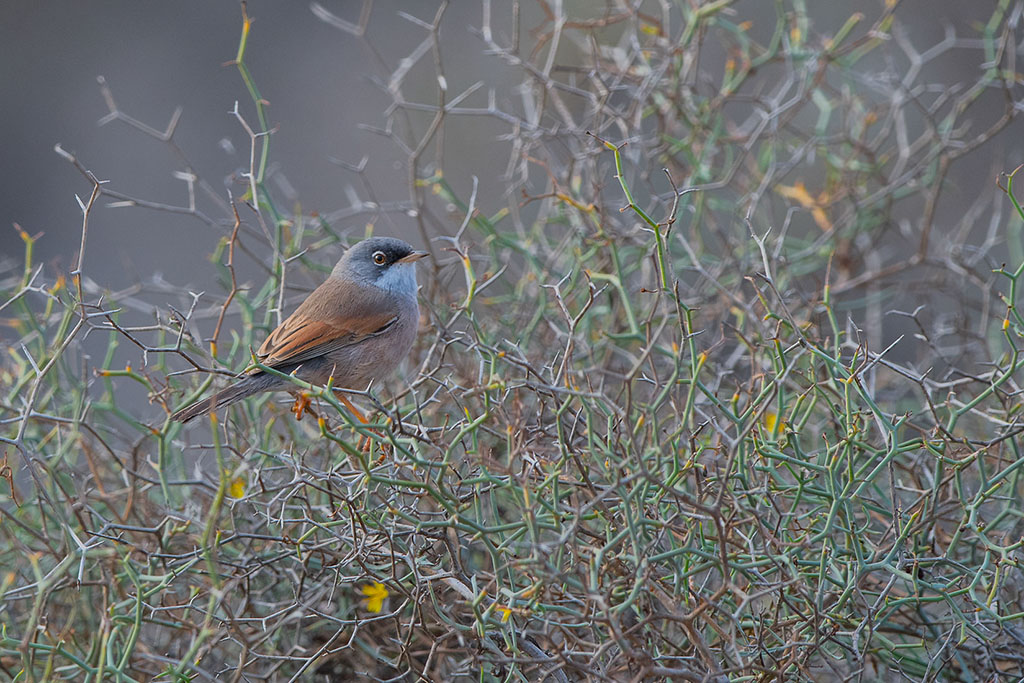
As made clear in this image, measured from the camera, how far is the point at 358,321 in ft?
12.7

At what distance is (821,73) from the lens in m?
3.93

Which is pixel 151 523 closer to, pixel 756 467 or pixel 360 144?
pixel 756 467

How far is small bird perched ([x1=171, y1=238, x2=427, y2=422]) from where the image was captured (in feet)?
12.1

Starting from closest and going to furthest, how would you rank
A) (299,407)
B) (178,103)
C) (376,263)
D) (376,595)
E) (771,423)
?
(376,595)
(771,423)
(299,407)
(376,263)
(178,103)

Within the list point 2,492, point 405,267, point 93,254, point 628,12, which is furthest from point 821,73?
point 93,254

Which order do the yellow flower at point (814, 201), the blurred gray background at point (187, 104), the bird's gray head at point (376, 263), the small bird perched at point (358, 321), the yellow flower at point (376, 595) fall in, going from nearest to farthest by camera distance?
the yellow flower at point (376, 595), the small bird perched at point (358, 321), the bird's gray head at point (376, 263), the yellow flower at point (814, 201), the blurred gray background at point (187, 104)

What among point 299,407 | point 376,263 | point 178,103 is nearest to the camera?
point 299,407

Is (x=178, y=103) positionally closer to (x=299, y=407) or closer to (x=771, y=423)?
(x=299, y=407)

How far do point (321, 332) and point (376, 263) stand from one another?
1.24 feet

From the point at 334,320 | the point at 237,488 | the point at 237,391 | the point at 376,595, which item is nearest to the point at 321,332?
the point at 334,320

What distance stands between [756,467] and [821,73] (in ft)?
7.60

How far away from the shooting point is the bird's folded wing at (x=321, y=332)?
369cm

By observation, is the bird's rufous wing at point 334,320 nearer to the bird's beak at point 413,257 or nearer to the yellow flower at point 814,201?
the bird's beak at point 413,257

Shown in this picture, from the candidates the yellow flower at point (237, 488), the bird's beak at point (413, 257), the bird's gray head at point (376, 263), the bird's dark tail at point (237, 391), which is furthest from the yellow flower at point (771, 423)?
the bird's gray head at point (376, 263)
